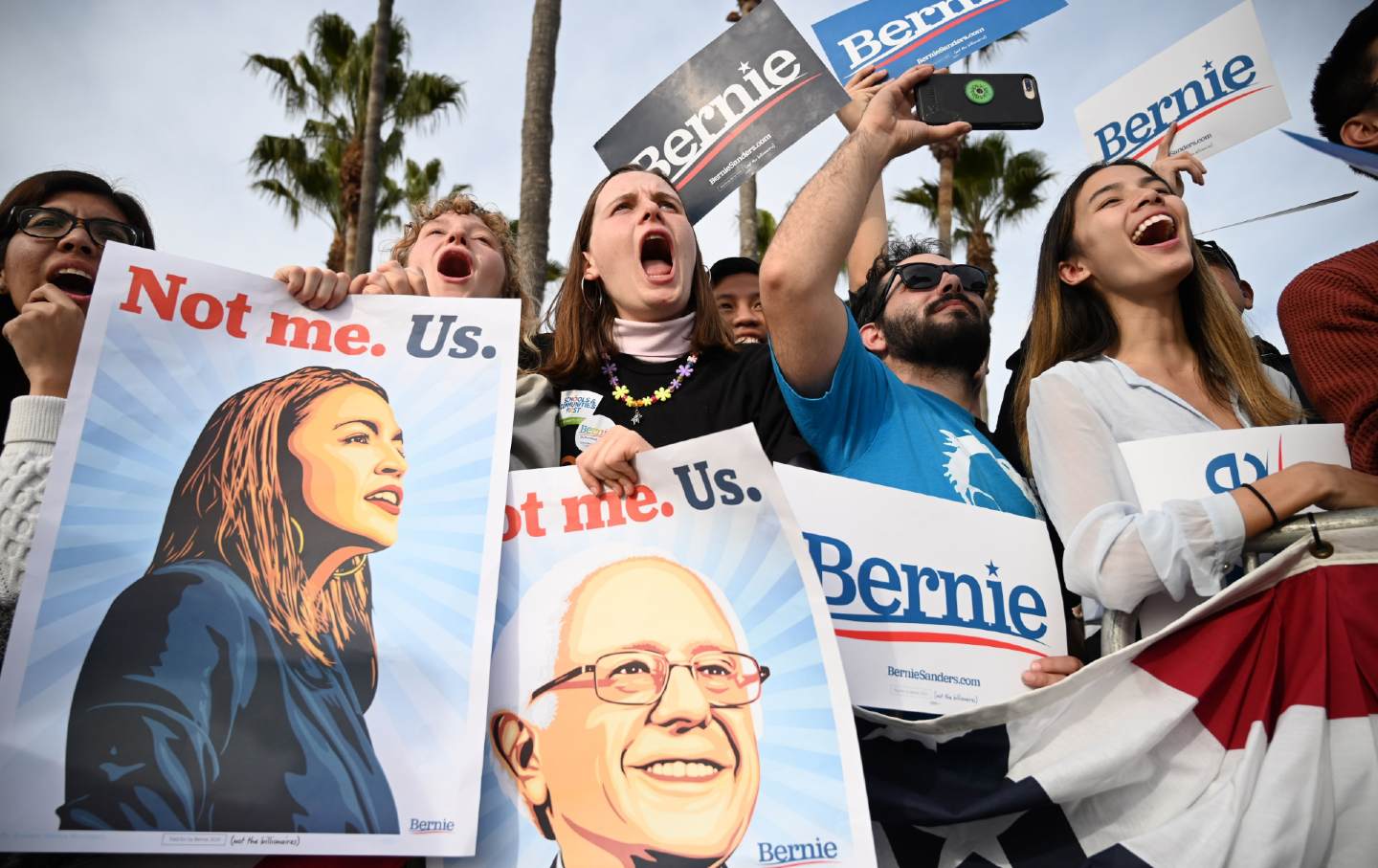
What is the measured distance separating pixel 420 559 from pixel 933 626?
988 mm

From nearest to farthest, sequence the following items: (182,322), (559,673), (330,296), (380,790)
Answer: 1. (380,790)
2. (559,673)
3. (182,322)
4. (330,296)

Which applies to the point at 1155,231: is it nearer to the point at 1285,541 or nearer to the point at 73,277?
the point at 1285,541

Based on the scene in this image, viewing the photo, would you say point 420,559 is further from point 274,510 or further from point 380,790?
point 380,790

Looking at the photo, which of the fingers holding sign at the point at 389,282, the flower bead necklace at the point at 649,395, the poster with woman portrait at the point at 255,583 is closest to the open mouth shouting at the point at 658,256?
the flower bead necklace at the point at 649,395

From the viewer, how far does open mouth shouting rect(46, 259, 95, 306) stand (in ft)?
6.88

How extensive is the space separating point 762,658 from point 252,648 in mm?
808

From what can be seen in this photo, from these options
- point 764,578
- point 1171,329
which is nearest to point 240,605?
point 764,578

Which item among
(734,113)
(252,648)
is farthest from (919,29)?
(252,648)

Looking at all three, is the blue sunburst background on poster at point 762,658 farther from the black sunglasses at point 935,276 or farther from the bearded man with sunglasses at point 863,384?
the black sunglasses at point 935,276

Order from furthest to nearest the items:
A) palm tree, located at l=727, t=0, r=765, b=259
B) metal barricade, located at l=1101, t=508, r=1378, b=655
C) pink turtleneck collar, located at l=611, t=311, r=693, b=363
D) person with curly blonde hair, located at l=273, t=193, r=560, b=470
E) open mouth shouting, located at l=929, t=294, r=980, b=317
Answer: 1. palm tree, located at l=727, t=0, r=765, b=259
2. open mouth shouting, located at l=929, t=294, r=980, b=317
3. pink turtleneck collar, located at l=611, t=311, r=693, b=363
4. person with curly blonde hair, located at l=273, t=193, r=560, b=470
5. metal barricade, located at l=1101, t=508, r=1378, b=655

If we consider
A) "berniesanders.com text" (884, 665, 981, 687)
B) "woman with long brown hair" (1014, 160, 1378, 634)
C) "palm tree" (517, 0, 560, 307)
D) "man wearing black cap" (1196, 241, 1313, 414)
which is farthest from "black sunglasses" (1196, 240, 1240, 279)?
"palm tree" (517, 0, 560, 307)

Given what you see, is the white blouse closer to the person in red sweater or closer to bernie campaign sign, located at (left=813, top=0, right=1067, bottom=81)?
the person in red sweater

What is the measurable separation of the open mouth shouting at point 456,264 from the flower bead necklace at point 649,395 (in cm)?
65

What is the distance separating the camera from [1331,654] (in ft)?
5.14
